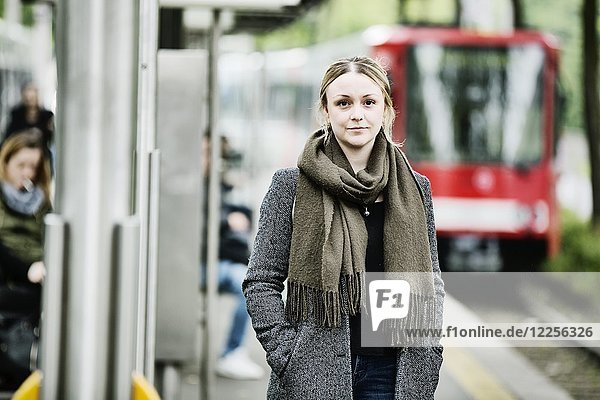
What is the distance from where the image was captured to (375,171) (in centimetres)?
309

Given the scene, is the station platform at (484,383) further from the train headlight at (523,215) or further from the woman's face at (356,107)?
the train headlight at (523,215)

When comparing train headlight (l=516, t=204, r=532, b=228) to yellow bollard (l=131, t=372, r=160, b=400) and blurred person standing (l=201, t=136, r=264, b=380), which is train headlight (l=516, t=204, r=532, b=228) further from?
yellow bollard (l=131, t=372, r=160, b=400)

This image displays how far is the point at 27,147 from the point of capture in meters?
6.19

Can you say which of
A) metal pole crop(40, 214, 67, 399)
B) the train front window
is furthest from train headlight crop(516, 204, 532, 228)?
metal pole crop(40, 214, 67, 399)

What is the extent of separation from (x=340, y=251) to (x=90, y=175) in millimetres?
773

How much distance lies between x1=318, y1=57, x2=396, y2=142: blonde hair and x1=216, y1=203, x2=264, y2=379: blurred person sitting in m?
4.57

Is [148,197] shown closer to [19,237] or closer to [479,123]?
[19,237]

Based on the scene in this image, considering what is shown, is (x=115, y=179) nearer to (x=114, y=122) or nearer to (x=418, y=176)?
(x=114, y=122)

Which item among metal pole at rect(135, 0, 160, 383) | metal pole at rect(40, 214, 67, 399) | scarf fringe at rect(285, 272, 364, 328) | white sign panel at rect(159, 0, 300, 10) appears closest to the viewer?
metal pole at rect(40, 214, 67, 399)

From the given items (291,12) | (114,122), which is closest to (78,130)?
(114,122)

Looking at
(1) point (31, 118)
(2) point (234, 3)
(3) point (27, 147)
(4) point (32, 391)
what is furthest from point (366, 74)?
(1) point (31, 118)

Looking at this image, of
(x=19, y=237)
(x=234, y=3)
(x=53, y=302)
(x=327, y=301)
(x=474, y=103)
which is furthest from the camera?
(x=474, y=103)

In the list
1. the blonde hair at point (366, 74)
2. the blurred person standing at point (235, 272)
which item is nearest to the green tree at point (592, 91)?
the blurred person standing at point (235, 272)

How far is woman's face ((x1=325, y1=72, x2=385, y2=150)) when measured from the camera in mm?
3064
